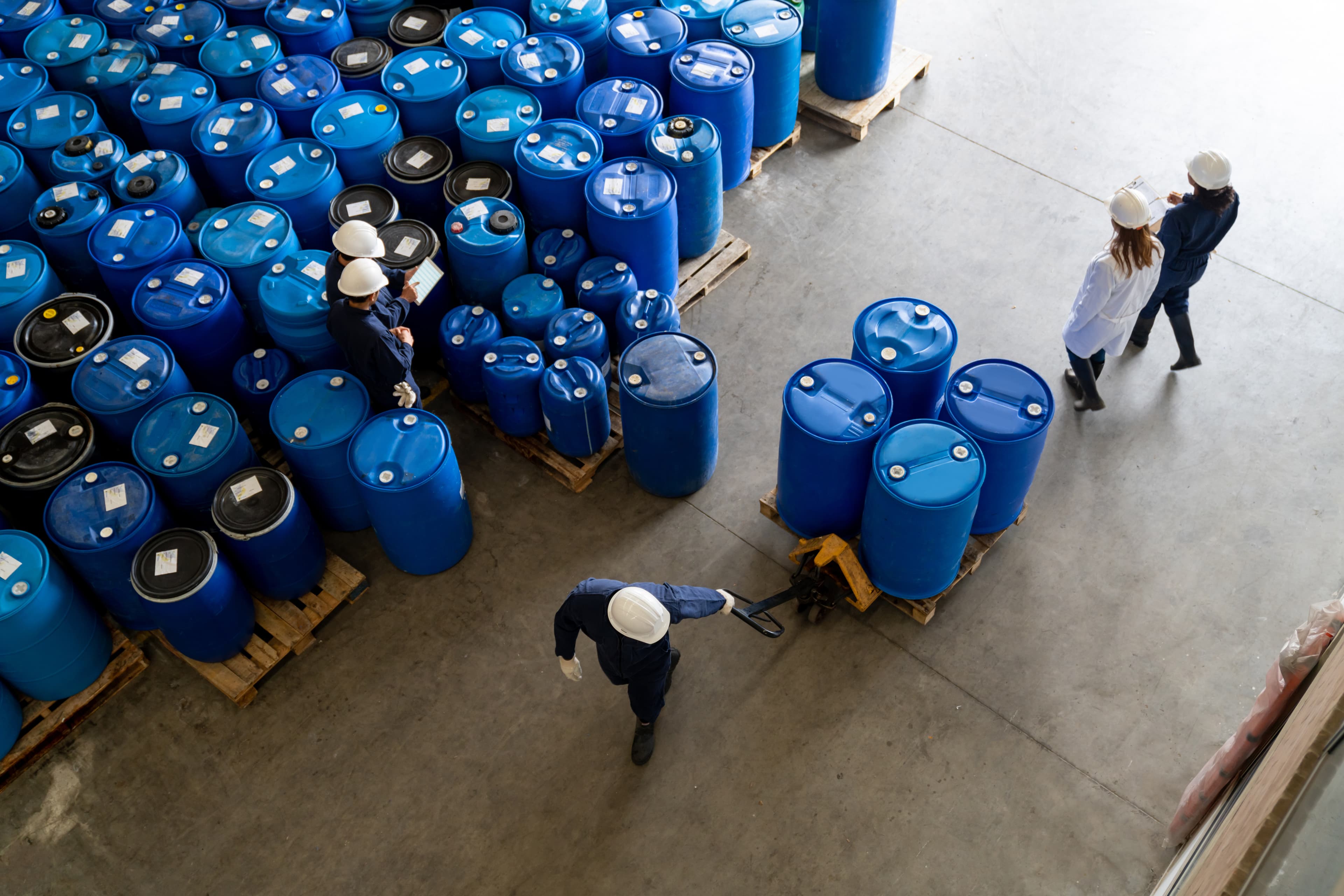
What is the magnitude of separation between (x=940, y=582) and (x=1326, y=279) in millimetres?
3560

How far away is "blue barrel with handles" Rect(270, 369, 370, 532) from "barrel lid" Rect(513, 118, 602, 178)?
160 cm

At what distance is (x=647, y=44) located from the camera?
5957 millimetres

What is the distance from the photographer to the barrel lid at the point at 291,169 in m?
5.24

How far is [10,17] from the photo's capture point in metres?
6.40

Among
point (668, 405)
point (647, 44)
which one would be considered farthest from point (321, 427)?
point (647, 44)

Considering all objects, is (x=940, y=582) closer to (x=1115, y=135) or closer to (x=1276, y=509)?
(x=1276, y=509)

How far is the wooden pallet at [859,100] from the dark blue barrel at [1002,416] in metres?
3.10

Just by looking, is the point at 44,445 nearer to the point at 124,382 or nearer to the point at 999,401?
the point at 124,382

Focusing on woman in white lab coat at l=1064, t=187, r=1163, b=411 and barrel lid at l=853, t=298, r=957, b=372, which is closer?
barrel lid at l=853, t=298, r=957, b=372

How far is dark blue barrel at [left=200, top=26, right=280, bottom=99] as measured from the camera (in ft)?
19.3

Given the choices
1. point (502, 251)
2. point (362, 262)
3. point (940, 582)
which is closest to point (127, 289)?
point (362, 262)

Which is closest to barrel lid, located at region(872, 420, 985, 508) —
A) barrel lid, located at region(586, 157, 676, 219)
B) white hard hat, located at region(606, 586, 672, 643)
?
white hard hat, located at region(606, 586, 672, 643)

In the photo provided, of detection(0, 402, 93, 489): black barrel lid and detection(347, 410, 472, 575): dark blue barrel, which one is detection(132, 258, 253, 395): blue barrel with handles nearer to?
detection(0, 402, 93, 489): black barrel lid

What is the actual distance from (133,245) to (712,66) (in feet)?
11.2
